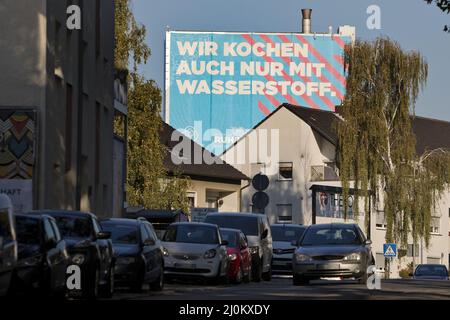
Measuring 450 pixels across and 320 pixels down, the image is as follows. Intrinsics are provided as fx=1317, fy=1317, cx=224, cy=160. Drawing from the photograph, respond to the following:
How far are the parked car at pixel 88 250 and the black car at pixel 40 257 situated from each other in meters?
0.92

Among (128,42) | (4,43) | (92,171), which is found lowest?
(92,171)

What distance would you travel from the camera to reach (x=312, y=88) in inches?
4291

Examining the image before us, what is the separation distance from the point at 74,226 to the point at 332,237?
12071 millimetres

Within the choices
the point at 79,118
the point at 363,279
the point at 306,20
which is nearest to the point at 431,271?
the point at 79,118

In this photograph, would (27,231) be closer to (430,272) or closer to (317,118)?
(430,272)

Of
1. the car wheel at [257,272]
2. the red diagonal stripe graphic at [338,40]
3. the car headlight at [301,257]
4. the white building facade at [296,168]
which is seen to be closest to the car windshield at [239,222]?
the car wheel at [257,272]

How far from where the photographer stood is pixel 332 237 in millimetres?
33969

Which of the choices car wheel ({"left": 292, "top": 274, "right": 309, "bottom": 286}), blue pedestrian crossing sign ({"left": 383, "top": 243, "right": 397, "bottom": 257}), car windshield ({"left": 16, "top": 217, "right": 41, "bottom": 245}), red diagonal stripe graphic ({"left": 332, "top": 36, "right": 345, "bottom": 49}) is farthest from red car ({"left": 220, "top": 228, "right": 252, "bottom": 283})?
red diagonal stripe graphic ({"left": 332, "top": 36, "right": 345, "bottom": 49})

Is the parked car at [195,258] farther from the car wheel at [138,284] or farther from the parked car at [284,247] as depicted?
the parked car at [284,247]

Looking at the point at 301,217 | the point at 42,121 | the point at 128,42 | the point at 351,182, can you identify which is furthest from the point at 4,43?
the point at 301,217

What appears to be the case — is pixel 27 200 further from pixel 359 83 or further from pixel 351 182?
pixel 351 182

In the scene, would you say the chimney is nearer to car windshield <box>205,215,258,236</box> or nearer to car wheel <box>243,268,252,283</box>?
car windshield <box>205,215,258,236</box>

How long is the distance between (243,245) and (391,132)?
37185 millimetres

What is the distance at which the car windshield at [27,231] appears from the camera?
63.4ft
